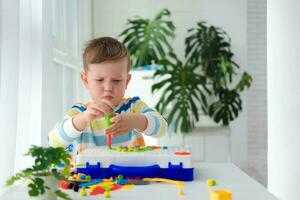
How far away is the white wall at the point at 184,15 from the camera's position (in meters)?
5.29

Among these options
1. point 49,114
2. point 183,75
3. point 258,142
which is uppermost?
point 183,75

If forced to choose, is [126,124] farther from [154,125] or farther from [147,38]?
[147,38]

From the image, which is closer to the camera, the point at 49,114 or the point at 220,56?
the point at 49,114

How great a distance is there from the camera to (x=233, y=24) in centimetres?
537

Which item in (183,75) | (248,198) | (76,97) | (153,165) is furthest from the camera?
(183,75)

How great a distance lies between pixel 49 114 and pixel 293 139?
1.05 meters

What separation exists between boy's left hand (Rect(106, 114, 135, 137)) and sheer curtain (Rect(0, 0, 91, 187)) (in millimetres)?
349

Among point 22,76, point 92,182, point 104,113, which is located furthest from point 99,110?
point 22,76

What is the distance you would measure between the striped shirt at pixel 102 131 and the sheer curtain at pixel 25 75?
15 cm

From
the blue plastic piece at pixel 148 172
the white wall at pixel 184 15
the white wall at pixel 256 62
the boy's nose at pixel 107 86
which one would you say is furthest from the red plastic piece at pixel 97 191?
the white wall at pixel 256 62

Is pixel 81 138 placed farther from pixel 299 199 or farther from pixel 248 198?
pixel 299 199

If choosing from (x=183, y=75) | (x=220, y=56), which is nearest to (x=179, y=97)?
(x=183, y=75)

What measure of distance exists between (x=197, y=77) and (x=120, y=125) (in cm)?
395

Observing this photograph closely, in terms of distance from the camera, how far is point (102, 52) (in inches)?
54.7
